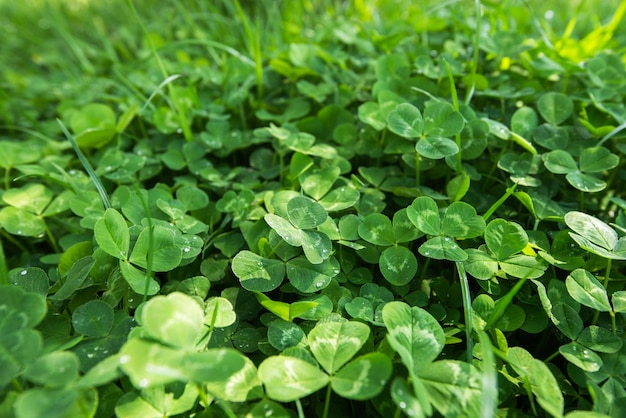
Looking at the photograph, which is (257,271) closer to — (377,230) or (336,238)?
(336,238)

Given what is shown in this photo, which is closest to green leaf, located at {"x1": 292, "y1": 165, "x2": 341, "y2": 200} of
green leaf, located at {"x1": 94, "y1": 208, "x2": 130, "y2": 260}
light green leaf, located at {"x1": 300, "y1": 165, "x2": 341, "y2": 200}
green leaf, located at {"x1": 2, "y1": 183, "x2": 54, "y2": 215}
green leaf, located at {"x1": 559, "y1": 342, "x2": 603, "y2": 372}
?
light green leaf, located at {"x1": 300, "y1": 165, "x2": 341, "y2": 200}

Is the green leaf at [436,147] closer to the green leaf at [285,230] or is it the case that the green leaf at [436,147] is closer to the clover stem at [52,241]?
the green leaf at [285,230]

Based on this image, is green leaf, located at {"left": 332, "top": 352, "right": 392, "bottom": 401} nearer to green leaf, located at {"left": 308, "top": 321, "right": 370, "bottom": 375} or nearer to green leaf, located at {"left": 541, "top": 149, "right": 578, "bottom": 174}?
green leaf, located at {"left": 308, "top": 321, "right": 370, "bottom": 375}

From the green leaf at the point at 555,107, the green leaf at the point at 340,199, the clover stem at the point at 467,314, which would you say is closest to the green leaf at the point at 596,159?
the green leaf at the point at 555,107

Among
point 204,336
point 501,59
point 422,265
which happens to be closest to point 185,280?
point 204,336

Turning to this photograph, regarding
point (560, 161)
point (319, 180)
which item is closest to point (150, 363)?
point (319, 180)
